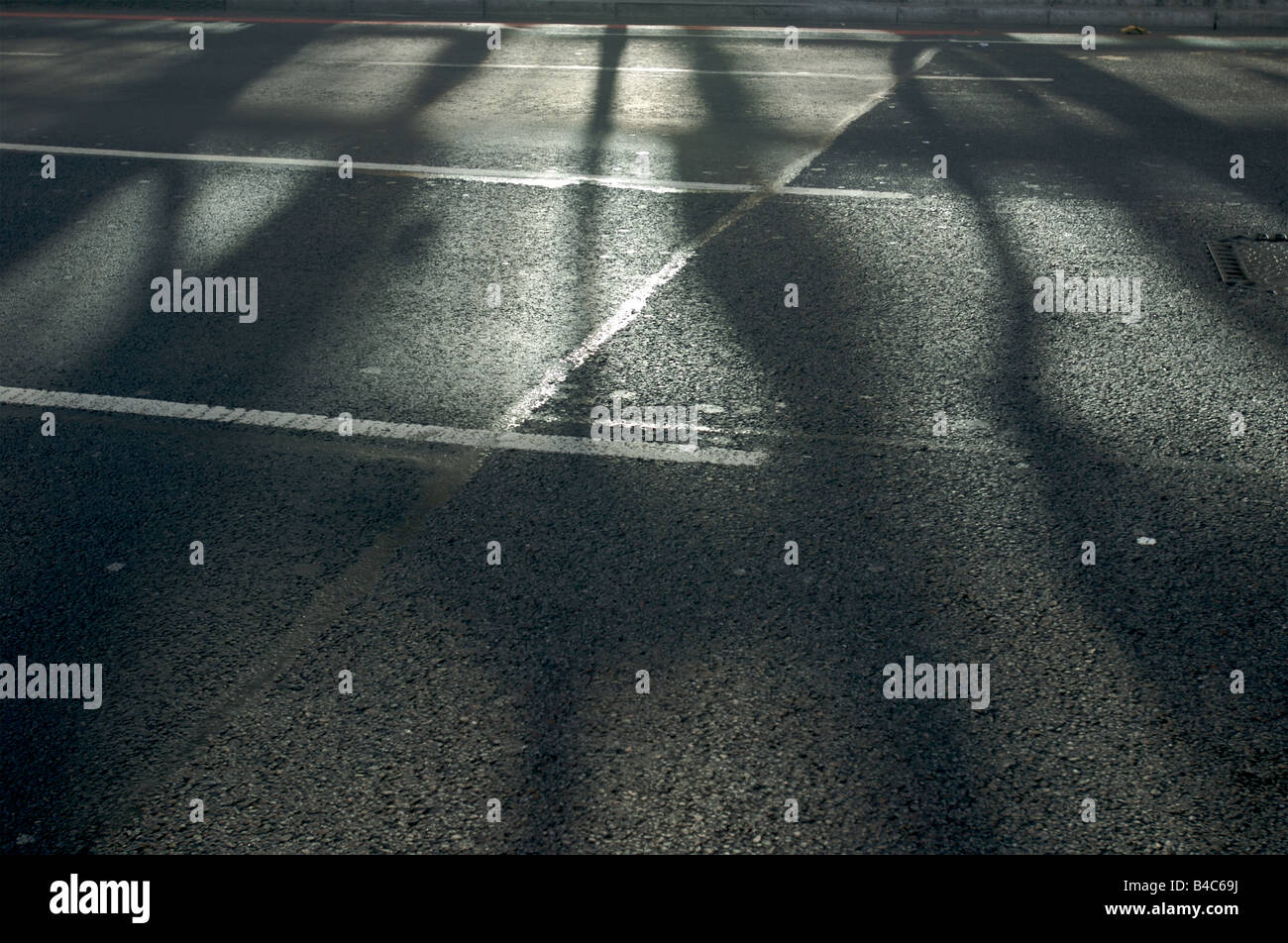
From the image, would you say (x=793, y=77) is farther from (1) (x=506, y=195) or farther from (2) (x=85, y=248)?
(2) (x=85, y=248)

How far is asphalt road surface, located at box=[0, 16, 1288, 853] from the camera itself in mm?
3242

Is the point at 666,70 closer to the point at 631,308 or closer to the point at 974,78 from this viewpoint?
the point at 974,78

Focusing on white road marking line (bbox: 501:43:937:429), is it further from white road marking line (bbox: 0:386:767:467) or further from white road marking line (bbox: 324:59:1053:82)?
white road marking line (bbox: 324:59:1053:82)

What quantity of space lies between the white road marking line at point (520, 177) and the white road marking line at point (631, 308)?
0.96 ft

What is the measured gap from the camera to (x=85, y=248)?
24.8 ft

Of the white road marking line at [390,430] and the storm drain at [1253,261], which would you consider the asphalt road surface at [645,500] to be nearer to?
the white road marking line at [390,430]

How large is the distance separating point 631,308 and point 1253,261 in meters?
3.44

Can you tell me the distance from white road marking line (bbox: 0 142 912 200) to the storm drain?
6.53ft

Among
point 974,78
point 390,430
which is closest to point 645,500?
point 390,430

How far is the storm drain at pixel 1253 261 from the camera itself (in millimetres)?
6695

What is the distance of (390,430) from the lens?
5223 mm

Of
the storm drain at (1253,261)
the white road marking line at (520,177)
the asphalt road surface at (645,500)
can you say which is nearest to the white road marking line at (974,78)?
the asphalt road surface at (645,500)
